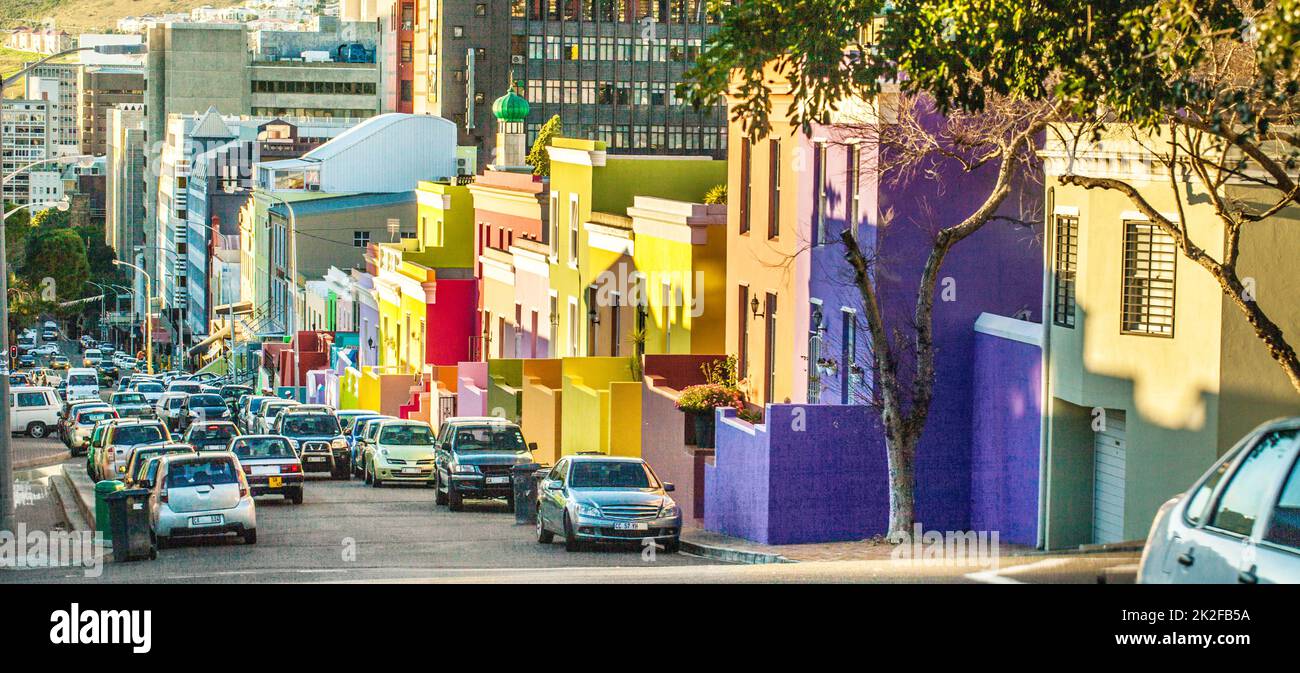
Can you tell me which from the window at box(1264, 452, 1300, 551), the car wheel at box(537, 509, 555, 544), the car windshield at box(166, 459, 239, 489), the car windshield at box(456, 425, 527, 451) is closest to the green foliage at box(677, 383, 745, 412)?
the car windshield at box(456, 425, 527, 451)

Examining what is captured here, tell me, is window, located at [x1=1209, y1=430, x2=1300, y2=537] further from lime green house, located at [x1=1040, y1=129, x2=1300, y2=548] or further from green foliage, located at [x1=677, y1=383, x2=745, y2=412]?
green foliage, located at [x1=677, y1=383, x2=745, y2=412]

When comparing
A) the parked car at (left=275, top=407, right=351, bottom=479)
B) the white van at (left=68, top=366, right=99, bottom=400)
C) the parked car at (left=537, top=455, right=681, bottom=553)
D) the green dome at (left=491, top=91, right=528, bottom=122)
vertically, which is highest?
the green dome at (left=491, top=91, right=528, bottom=122)

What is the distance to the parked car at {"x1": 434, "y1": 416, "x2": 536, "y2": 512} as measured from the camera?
32500 millimetres

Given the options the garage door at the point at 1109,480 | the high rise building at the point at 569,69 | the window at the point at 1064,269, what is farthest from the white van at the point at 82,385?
the high rise building at the point at 569,69

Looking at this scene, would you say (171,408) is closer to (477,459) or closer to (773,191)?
(477,459)

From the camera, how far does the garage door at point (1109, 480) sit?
2205cm

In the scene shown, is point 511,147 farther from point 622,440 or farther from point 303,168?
point 303,168

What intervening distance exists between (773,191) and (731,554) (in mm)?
9555

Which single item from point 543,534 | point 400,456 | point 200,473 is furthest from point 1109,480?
point 400,456

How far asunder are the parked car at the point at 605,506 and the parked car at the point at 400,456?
1258 cm

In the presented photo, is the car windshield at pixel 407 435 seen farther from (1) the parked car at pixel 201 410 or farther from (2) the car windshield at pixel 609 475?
(1) the parked car at pixel 201 410

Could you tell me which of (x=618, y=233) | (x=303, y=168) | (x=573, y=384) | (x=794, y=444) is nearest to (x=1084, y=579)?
(x=794, y=444)

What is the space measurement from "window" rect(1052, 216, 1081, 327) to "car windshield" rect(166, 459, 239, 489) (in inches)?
453
